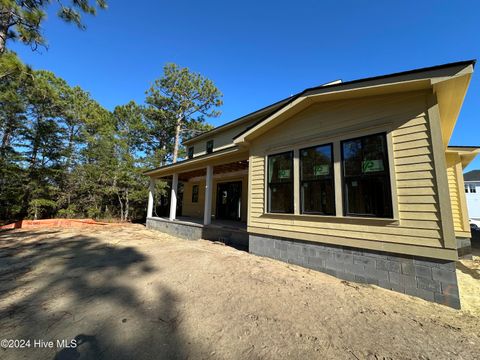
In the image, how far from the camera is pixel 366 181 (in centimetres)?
388

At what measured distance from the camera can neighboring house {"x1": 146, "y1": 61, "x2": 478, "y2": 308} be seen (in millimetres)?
3215

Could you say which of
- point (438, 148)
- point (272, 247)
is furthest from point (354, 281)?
point (438, 148)

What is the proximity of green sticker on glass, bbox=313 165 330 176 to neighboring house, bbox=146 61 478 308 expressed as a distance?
1.0 inches

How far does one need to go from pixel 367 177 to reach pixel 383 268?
168cm

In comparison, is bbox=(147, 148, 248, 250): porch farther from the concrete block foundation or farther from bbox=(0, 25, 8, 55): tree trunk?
bbox=(0, 25, 8, 55): tree trunk

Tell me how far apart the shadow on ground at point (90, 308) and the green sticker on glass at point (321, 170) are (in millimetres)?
3723

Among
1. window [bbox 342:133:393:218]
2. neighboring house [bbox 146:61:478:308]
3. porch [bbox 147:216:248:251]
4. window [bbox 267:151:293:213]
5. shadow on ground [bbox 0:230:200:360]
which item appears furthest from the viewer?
porch [bbox 147:216:248:251]

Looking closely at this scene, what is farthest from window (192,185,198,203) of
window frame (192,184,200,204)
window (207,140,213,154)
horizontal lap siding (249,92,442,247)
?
horizontal lap siding (249,92,442,247)

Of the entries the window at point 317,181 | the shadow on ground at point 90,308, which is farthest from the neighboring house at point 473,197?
the shadow on ground at point 90,308

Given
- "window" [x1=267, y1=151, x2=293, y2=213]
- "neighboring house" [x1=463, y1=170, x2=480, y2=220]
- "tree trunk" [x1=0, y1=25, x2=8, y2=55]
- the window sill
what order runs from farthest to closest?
"neighboring house" [x1=463, y1=170, x2=480, y2=220], "tree trunk" [x1=0, y1=25, x2=8, y2=55], "window" [x1=267, y1=151, x2=293, y2=213], the window sill

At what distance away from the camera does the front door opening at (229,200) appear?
10.7 m

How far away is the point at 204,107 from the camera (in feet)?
65.6

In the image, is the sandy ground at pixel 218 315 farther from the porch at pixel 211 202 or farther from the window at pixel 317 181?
the porch at pixel 211 202

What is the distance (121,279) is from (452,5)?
1039 cm
